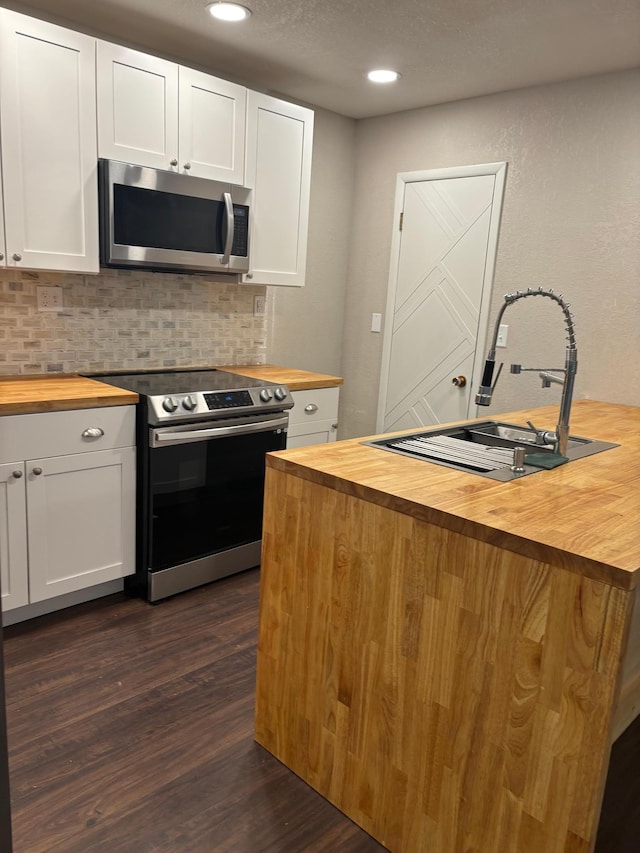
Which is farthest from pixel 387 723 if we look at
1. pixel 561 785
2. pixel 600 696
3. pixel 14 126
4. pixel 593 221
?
pixel 593 221

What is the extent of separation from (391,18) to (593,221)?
4.52 ft

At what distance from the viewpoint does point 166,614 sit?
8.98ft

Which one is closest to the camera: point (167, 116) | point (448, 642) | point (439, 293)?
point (448, 642)

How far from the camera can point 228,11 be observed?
259 cm

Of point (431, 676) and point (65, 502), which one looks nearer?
point (431, 676)

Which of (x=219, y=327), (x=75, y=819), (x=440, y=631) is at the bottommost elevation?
(x=75, y=819)

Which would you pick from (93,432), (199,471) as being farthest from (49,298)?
(199,471)

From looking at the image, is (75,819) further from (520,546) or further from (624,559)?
(624,559)

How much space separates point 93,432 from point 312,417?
126 cm

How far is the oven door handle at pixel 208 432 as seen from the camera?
266cm

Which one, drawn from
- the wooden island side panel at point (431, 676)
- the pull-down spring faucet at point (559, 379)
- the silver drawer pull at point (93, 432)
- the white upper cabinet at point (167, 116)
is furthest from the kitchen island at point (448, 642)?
the white upper cabinet at point (167, 116)

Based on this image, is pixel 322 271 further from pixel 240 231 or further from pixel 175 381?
pixel 175 381

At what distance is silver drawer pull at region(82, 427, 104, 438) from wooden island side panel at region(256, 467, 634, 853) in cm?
104

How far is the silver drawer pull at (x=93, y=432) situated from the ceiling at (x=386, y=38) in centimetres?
169
